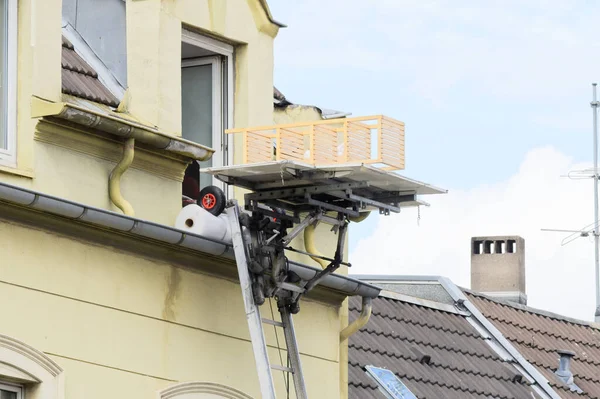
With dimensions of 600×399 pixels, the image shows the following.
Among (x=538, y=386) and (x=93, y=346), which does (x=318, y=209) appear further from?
(x=538, y=386)

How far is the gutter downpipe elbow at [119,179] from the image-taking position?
11562mm

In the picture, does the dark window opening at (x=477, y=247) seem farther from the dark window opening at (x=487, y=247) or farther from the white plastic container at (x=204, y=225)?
the white plastic container at (x=204, y=225)

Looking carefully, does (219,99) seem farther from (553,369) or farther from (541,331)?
(541,331)

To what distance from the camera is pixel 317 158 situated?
39.1 feet

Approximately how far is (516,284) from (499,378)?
7.22 meters

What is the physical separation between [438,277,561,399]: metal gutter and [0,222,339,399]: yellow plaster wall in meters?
7.29

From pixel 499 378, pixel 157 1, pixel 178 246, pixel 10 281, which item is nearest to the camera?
pixel 10 281

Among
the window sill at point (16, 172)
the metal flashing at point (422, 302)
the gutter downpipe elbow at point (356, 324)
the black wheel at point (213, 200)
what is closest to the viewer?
the window sill at point (16, 172)

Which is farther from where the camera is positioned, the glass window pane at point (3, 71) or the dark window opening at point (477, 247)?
the dark window opening at point (477, 247)

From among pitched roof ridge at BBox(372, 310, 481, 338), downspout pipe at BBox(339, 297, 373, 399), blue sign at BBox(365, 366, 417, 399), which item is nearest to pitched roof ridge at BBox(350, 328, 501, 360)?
pitched roof ridge at BBox(372, 310, 481, 338)

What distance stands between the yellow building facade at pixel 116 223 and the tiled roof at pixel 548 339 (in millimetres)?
7368

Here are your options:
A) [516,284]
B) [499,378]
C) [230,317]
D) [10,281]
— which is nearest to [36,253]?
[10,281]

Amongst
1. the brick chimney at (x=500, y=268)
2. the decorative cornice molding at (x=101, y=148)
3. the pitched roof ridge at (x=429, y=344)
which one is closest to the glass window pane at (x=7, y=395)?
the decorative cornice molding at (x=101, y=148)

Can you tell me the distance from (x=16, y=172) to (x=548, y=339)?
12.1 m
